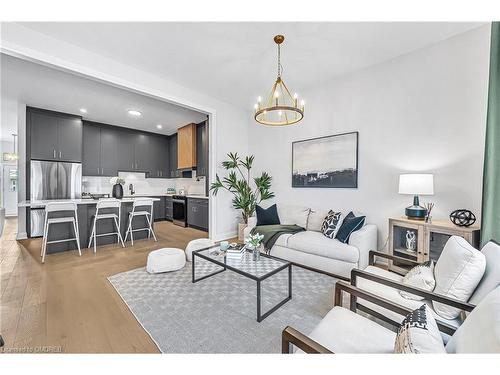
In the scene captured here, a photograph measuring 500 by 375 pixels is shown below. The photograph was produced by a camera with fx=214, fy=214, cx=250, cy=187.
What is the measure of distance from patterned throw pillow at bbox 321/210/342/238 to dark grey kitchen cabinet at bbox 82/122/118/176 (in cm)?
602

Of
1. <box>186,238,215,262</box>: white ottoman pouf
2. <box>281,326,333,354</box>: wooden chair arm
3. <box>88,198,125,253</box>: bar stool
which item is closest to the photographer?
<box>281,326,333,354</box>: wooden chair arm

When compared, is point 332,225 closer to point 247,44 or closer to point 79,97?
point 247,44

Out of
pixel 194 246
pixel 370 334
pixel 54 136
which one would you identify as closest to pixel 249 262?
pixel 194 246

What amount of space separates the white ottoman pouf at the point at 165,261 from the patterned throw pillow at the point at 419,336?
2629mm

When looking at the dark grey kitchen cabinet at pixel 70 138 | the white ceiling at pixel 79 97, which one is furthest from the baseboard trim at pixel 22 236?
the white ceiling at pixel 79 97

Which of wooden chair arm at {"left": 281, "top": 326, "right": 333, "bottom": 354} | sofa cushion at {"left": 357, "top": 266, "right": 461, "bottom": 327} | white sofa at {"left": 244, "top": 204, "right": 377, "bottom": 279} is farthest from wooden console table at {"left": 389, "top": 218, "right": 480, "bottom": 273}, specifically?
wooden chair arm at {"left": 281, "top": 326, "right": 333, "bottom": 354}

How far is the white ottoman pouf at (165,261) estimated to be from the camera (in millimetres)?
2834

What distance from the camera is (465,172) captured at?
2.51m

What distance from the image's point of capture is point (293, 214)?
3.93 m

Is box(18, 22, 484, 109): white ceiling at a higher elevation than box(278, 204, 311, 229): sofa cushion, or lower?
higher

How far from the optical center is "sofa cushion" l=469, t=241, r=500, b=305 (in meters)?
1.22

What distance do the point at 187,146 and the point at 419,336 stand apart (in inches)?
231

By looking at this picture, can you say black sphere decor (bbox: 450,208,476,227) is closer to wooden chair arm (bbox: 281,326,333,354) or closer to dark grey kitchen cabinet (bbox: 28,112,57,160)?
wooden chair arm (bbox: 281,326,333,354)
